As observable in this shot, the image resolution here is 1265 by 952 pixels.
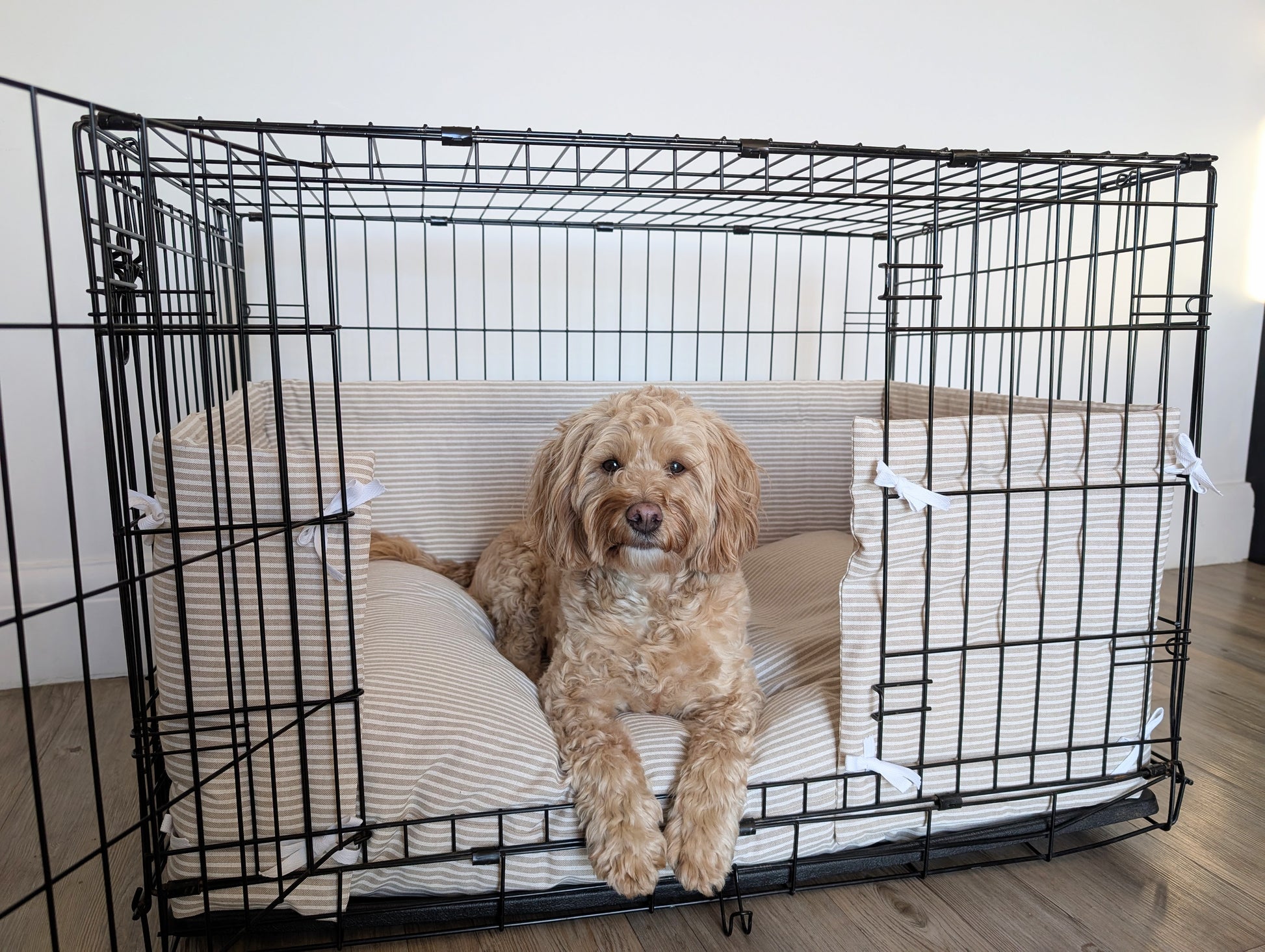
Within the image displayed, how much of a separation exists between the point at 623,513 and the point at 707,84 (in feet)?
7.60

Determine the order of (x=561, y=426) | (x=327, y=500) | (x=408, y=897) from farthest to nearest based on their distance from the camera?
1. (x=561, y=426)
2. (x=408, y=897)
3. (x=327, y=500)

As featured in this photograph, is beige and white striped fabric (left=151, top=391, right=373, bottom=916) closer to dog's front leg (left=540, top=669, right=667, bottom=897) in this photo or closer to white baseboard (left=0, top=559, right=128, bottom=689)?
dog's front leg (left=540, top=669, right=667, bottom=897)

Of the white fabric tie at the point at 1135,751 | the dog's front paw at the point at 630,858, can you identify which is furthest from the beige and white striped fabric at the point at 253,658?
the white fabric tie at the point at 1135,751

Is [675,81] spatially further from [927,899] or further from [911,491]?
[927,899]

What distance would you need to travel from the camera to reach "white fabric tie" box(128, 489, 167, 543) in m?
1.39

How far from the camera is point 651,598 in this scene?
189 centimetres

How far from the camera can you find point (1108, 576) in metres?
1.89

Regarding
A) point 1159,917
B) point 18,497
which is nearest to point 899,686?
point 1159,917

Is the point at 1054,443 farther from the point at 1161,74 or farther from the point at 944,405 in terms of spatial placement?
the point at 1161,74

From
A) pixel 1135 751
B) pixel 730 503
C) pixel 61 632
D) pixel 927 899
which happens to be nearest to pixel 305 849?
pixel 730 503

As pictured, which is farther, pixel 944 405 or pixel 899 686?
pixel 944 405

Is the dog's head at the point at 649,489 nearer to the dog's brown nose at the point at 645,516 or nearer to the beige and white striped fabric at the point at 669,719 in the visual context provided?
the dog's brown nose at the point at 645,516

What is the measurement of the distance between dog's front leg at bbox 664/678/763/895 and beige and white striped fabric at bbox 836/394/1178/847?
0.24m

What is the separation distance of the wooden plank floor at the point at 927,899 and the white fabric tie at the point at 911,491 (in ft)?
2.68
